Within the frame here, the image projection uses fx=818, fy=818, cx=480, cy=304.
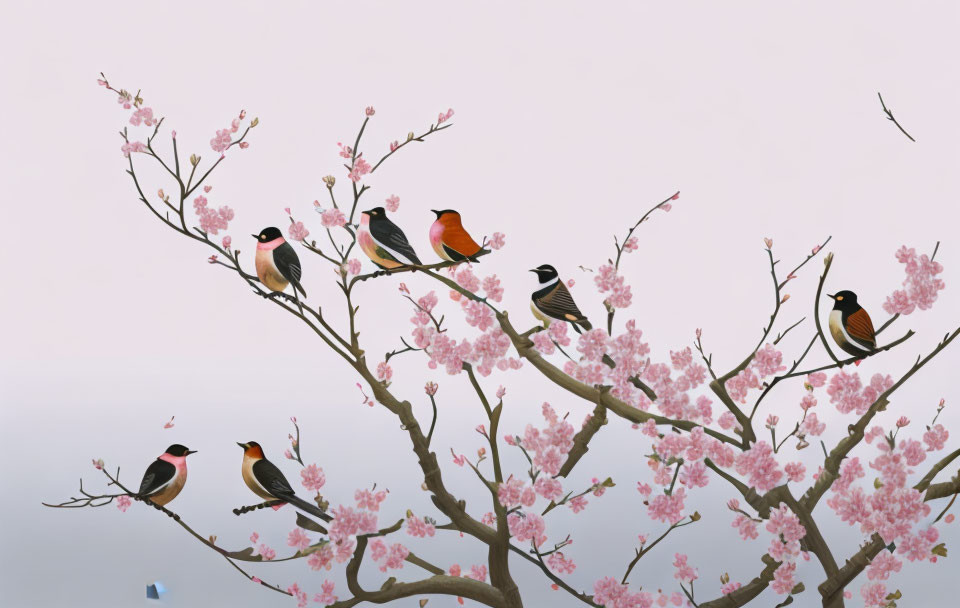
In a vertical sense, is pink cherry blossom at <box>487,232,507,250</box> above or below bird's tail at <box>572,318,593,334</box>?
above

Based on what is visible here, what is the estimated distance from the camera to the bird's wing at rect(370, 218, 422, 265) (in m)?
2.75

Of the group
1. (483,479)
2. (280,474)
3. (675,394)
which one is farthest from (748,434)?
(280,474)

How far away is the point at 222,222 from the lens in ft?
9.39

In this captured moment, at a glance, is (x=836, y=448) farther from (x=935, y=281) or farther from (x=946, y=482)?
(x=935, y=281)

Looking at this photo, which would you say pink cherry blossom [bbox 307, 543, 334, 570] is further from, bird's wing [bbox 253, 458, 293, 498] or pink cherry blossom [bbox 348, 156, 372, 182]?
pink cherry blossom [bbox 348, 156, 372, 182]

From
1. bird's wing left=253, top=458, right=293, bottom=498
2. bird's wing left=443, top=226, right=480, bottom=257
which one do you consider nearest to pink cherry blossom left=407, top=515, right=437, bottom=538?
bird's wing left=253, top=458, right=293, bottom=498

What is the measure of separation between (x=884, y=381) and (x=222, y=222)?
232 cm

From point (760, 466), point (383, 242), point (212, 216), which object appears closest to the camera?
point (760, 466)

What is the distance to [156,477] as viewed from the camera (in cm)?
282

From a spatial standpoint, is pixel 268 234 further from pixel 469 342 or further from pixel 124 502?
pixel 124 502

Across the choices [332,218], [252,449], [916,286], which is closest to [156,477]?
[252,449]

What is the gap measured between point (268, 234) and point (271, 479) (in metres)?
0.83

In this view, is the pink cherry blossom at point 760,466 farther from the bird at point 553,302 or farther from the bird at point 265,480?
the bird at point 265,480

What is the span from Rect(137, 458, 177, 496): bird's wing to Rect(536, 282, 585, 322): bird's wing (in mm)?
1404
